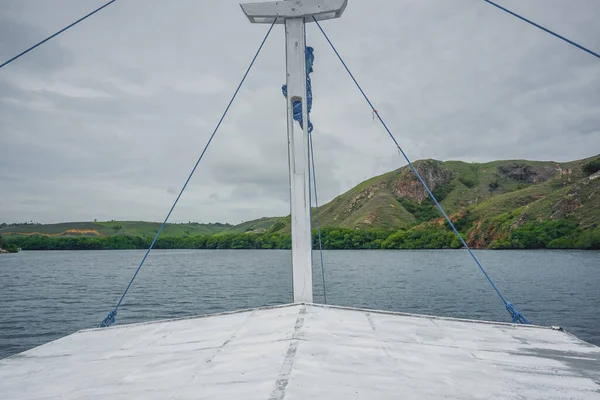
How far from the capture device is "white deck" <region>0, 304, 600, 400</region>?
4.91m

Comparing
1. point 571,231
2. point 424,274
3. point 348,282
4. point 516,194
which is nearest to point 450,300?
point 348,282

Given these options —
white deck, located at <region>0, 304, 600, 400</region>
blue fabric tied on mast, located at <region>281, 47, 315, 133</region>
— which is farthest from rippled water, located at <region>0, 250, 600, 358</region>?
blue fabric tied on mast, located at <region>281, 47, 315, 133</region>

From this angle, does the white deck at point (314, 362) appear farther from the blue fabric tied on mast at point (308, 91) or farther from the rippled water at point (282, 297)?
the rippled water at point (282, 297)

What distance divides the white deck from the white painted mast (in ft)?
3.75

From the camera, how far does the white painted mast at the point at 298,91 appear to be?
991 centimetres

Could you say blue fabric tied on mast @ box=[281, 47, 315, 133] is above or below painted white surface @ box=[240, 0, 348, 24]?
below

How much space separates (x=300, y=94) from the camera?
10.3m

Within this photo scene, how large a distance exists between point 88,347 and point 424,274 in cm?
6822

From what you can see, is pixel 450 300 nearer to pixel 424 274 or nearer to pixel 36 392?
pixel 424 274

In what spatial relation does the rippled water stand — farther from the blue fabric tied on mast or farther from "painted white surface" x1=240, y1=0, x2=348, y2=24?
"painted white surface" x1=240, y1=0, x2=348, y2=24

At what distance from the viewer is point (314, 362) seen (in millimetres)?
5480

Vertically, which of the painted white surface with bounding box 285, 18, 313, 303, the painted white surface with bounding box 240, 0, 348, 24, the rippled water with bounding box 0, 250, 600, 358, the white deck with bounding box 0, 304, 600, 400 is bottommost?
the rippled water with bounding box 0, 250, 600, 358

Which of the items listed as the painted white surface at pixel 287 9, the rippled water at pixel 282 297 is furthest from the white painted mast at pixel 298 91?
the rippled water at pixel 282 297

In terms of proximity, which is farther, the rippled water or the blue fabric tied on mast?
the rippled water
